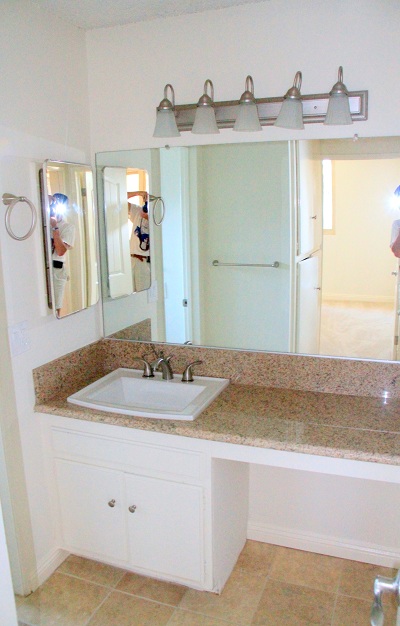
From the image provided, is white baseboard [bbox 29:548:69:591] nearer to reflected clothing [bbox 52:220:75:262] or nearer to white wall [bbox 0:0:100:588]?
white wall [bbox 0:0:100:588]

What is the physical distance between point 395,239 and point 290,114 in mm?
667

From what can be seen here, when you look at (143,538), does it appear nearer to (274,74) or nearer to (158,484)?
(158,484)

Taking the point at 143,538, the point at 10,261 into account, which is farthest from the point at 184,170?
the point at 143,538

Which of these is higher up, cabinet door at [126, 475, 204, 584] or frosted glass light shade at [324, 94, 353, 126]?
frosted glass light shade at [324, 94, 353, 126]

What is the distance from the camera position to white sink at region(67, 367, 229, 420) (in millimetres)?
2139

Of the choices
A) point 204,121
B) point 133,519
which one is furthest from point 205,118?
point 133,519

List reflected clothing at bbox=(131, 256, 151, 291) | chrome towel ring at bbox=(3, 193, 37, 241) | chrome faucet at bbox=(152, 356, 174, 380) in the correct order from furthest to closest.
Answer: reflected clothing at bbox=(131, 256, 151, 291)
chrome faucet at bbox=(152, 356, 174, 380)
chrome towel ring at bbox=(3, 193, 37, 241)

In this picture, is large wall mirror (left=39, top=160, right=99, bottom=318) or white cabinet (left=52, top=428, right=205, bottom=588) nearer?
white cabinet (left=52, top=428, right=205, bottom=588)

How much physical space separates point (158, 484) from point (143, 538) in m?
0.28

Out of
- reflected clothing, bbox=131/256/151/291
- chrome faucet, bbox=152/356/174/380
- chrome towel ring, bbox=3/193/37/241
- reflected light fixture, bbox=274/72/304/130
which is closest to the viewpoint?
chrome towel ring, bbox=3/193/37/241

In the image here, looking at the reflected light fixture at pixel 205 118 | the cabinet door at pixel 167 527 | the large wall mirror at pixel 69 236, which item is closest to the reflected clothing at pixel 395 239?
the reflected light fixture at pixel 205 118

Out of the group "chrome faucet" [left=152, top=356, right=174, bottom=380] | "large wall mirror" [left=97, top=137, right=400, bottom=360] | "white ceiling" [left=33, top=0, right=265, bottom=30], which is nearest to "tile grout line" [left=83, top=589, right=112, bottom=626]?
"chrome faucet" [left=152, top=356, right=174, bottom=380]

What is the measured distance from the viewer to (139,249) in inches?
96.8

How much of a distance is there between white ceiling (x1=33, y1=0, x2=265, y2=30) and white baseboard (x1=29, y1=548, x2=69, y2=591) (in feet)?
7.67
